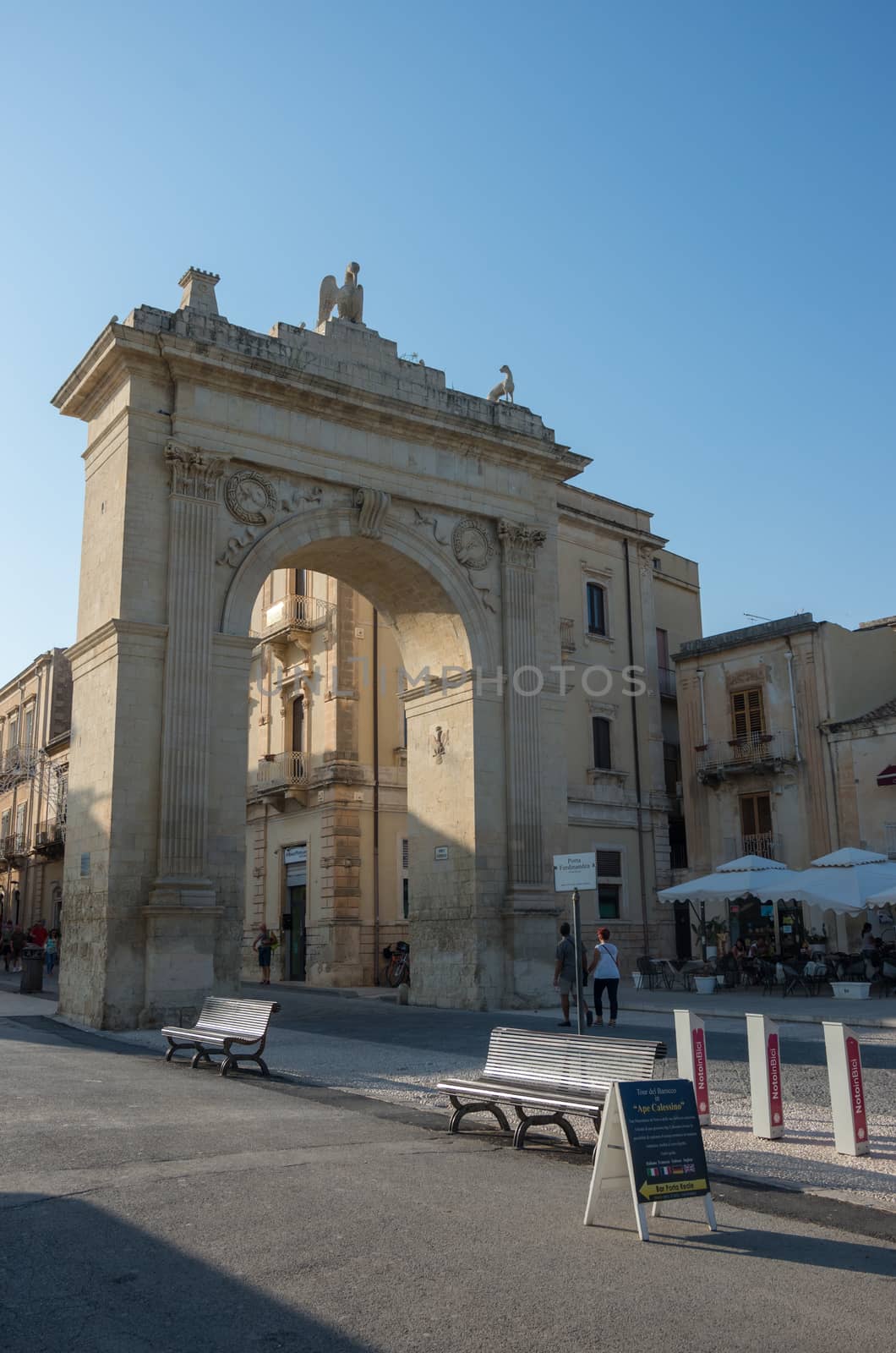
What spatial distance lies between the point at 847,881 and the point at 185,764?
13227 mm

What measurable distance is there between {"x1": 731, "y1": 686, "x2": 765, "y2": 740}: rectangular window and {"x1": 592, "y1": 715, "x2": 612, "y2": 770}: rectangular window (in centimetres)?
A: 364

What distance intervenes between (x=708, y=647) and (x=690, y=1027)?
25677 millimetres

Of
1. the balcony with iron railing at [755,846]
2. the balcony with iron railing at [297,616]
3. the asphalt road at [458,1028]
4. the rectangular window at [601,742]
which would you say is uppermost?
the balcony with iron railing at [297,616]

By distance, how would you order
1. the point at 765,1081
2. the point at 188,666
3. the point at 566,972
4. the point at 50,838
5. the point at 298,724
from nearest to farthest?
the point at 765,1081 → the point at 566,972 → the point at 188,666 → the point at 298,724 → the point at 50,838

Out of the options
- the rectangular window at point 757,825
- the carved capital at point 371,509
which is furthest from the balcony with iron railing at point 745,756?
the carved capital at point 371,509

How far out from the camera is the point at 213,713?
62.8ft

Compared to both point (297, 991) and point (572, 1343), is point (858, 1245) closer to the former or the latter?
point (572, 1343)

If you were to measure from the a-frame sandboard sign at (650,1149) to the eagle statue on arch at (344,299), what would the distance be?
18.8 meters

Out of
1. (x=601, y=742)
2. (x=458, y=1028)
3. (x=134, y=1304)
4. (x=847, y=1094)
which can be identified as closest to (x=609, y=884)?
(x=601, y=742)

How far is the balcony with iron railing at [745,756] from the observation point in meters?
32.0

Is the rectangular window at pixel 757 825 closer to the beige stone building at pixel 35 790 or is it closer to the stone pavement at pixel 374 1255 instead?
the beige stone building at pixel 35 790

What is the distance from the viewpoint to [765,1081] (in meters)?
9.19

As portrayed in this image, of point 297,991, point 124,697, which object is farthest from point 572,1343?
point 297,991

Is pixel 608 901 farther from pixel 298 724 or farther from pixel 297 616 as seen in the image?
pixel 297 616
